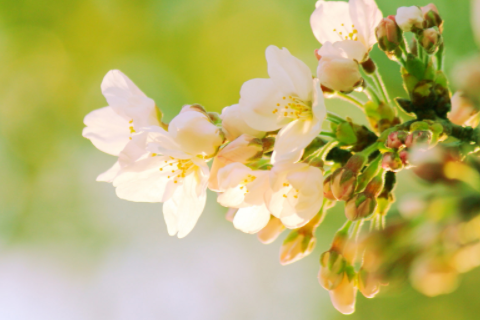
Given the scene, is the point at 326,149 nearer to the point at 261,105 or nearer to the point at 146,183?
the point at 261,105

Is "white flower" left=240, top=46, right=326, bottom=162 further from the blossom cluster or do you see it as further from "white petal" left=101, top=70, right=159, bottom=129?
"white petal" left=101, top=70, right=159, bottom=129

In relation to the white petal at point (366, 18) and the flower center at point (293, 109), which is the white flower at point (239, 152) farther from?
the white petal at point (366, 18)

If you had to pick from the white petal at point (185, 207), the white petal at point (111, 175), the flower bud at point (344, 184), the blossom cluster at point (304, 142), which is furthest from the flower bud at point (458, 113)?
the white petal at point (111, 175)

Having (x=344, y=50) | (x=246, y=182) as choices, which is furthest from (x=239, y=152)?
(x=344, y=50)

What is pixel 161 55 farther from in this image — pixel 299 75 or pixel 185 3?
pixel 299 75

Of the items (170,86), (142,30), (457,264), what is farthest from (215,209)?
(457,264)
